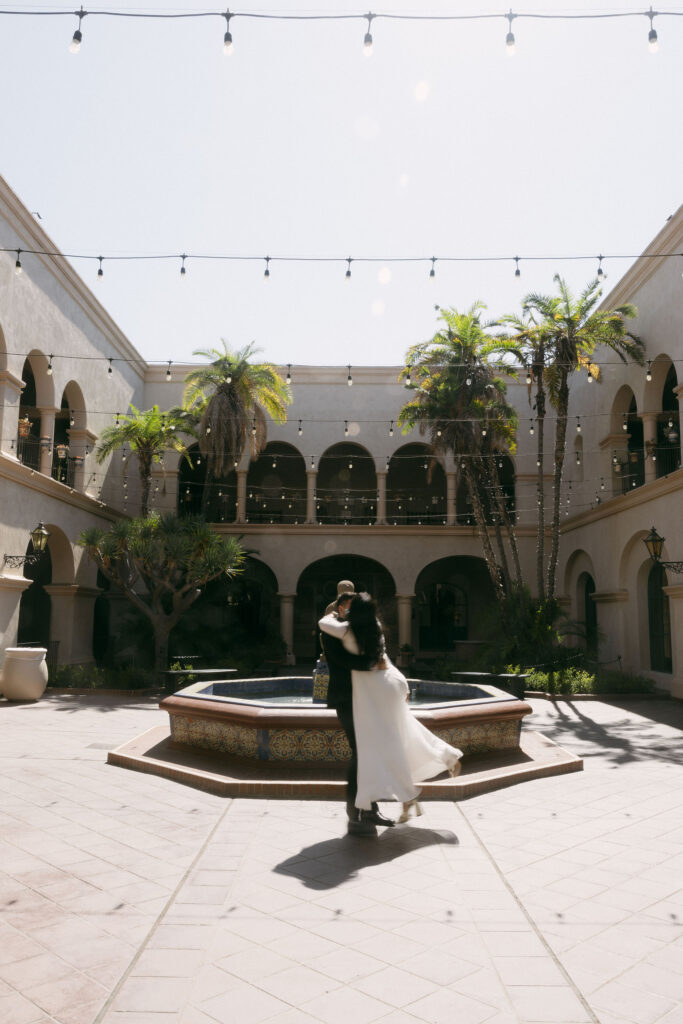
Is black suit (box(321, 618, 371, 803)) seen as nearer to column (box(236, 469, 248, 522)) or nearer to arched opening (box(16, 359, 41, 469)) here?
arched opening (box(16, 359, 41, 469))

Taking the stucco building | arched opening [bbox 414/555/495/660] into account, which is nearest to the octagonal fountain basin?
the stucco building

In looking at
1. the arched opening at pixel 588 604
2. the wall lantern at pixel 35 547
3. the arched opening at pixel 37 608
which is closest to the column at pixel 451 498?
the arched opening at pixel 588 604

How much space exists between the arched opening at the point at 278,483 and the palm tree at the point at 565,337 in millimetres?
9884

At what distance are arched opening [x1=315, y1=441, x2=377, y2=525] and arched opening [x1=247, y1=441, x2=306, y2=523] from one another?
0.70 m

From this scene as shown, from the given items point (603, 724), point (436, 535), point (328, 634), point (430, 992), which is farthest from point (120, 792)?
point (436, 535)

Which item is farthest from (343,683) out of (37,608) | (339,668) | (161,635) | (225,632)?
(37,608)

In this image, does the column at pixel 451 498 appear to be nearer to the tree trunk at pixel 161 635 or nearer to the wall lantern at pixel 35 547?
the tree trunk at pixel 161 635

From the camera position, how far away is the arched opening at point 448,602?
2784 centimetres

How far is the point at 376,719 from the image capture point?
563 centimetres

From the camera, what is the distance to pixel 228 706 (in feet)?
26.2

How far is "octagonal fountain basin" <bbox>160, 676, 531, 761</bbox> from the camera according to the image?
25.0 ft

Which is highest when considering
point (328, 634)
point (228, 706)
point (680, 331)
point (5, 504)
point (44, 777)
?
point (680, 331)

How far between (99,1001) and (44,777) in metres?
4.90

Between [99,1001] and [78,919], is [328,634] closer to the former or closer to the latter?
[78,919]
